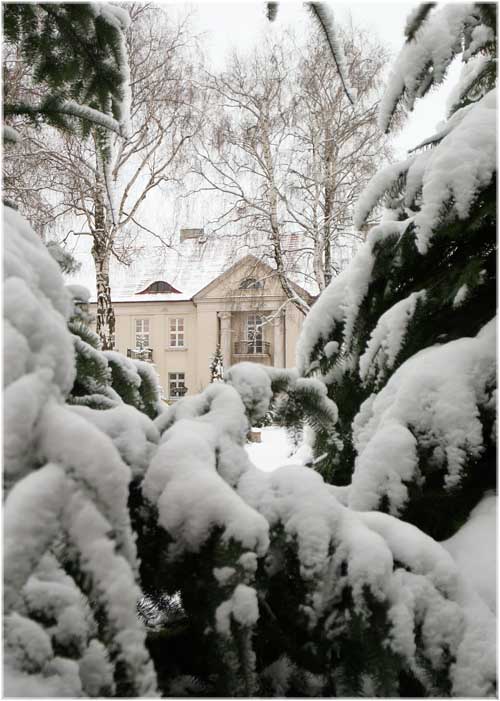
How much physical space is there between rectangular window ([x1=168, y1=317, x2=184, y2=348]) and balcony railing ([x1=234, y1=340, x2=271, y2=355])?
2.62m

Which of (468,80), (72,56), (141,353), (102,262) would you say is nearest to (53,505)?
(72,56)

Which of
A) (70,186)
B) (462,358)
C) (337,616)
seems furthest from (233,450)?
(70,186)

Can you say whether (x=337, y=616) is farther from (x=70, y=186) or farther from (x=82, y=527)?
(x=70, y=186)

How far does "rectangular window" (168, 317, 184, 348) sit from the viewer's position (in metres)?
22.9

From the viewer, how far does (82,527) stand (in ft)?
1.59

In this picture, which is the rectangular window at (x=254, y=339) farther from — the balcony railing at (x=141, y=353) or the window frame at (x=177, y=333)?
the balcony railing at (x=141, y=353)

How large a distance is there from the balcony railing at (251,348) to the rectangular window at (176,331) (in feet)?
8.59

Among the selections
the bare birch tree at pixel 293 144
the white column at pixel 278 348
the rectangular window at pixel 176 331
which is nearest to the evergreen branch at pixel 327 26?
the bare birch tree at pixel 293 144

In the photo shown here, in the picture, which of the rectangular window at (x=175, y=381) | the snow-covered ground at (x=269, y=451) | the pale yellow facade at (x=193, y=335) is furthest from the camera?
the rectangular window at (x=175, y=381)

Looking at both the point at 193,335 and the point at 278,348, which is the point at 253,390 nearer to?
the point at 278,348

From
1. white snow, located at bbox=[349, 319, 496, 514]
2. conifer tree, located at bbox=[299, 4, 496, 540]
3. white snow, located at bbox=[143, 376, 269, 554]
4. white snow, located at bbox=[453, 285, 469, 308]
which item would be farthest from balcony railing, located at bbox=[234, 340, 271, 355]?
white snow, located at bbox=[143, 376, 269, 554]

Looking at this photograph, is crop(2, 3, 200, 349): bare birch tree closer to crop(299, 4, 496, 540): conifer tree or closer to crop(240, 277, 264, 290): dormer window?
crop(240, 277, 264, 290): dormer window

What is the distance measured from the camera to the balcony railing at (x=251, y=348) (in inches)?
870

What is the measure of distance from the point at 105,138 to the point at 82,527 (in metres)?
1.36
